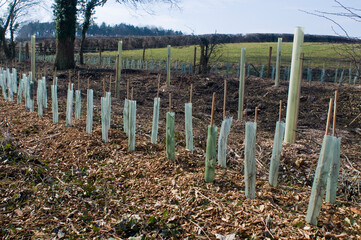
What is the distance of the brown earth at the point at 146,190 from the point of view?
310cm

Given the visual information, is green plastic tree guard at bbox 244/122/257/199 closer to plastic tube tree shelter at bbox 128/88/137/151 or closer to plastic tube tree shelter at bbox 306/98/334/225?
plastic tube tree shelter at bbox 306/98/334/225

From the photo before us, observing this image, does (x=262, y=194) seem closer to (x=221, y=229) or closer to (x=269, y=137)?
(x=221, y=229)

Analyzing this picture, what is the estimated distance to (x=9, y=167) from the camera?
445 cm

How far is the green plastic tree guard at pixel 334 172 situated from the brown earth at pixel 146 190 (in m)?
0.11

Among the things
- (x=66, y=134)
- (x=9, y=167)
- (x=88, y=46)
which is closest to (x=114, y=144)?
(x=66, y=134)

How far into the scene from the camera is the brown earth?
3.10 meters

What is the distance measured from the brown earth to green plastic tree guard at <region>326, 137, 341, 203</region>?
11cm

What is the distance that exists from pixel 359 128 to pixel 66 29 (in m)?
13.0

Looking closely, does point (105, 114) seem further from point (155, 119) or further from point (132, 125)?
point (155, 119)

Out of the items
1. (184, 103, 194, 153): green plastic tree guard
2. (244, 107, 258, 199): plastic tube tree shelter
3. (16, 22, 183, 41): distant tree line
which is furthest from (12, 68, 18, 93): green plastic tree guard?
(16, 22, 183, 41): distant tree line

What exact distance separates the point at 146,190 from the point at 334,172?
1.81 metres

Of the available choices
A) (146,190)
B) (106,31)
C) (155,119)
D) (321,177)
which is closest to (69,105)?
(155,119)

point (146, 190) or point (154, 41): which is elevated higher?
point (154, 41)

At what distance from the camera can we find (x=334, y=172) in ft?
10.3
